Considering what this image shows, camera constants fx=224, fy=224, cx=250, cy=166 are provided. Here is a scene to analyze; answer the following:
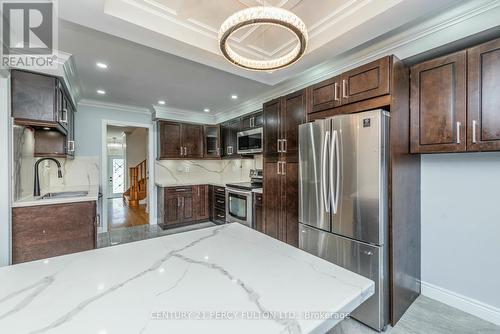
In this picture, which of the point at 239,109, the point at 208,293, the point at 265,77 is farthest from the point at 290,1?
the point at 239,109

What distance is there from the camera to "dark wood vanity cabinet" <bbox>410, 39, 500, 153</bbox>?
5.40 ft

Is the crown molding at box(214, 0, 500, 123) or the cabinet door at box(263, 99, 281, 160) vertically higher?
the crown molding at box(214, 0, 500, 123)

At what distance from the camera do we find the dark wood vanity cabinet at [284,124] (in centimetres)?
271

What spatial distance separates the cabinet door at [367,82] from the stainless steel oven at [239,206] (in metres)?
2.15

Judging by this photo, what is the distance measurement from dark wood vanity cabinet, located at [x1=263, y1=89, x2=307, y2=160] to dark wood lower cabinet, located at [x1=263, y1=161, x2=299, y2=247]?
0.16m

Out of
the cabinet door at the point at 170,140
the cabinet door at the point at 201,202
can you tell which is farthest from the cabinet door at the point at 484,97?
the cabinet door at the point at 170,140

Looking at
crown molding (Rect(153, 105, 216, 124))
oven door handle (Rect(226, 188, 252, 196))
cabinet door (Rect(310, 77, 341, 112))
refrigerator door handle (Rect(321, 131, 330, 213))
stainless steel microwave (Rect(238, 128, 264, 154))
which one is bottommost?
oven door handle (Rect(226, 188, 252, 196))

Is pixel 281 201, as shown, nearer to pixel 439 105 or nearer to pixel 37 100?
pixel 439 105

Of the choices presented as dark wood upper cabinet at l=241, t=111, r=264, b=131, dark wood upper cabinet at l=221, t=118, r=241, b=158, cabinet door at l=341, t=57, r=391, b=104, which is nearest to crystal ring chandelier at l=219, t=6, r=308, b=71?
cabinet door at l=341, t=57, r=391, b=104

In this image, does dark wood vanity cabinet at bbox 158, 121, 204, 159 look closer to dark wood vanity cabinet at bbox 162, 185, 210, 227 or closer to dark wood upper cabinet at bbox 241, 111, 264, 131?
dark wood vanity cabinet at bbox 162, 185, 210, 227

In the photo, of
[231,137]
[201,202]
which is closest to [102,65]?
[231,137]

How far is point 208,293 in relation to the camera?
79 centimetres

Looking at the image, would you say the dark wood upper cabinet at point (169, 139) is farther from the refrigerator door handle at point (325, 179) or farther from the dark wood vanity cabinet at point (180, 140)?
the refrigerator door handle at point (325, 179)

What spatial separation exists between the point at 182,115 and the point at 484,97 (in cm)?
474
